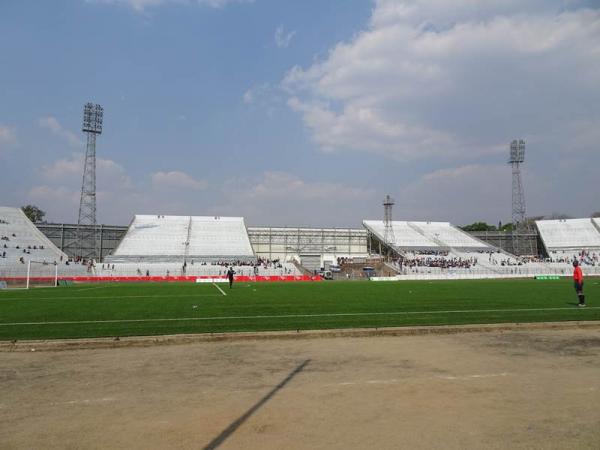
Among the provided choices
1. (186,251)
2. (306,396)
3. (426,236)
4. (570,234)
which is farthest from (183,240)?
(570,234)

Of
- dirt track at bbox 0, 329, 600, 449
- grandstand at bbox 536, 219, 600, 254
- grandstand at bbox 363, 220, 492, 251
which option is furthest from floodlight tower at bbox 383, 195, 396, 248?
dirt track at bbox 0, 329, 600, 449

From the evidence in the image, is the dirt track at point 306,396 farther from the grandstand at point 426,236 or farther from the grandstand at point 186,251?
the grandstand at point 426,236

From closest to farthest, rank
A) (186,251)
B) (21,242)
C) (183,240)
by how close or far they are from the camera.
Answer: (21,242) → (186,251) → (183,240)

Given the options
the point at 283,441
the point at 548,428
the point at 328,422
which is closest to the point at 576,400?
the point at 548,428

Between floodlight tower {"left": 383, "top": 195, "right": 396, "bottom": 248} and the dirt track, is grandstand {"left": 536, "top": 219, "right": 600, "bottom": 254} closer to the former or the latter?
floodlight tower {"left": 383, "top": 195, "right": 396, "bottom": 248}

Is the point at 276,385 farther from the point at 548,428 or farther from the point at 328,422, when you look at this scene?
the point at 548,428

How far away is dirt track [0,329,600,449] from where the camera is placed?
14.7ft

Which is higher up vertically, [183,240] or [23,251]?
[183,240]

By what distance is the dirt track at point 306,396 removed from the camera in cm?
447

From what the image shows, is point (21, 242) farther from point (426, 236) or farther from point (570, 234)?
point (570, 234)

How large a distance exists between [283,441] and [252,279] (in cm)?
4725

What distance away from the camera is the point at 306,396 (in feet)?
19.2

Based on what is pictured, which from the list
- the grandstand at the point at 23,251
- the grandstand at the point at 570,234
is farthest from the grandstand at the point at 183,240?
the grandstand at the point at 570,234

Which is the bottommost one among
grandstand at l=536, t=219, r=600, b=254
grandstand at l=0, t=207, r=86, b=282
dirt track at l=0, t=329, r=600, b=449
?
dirt track at l=0, t=329, r=600, b=449
